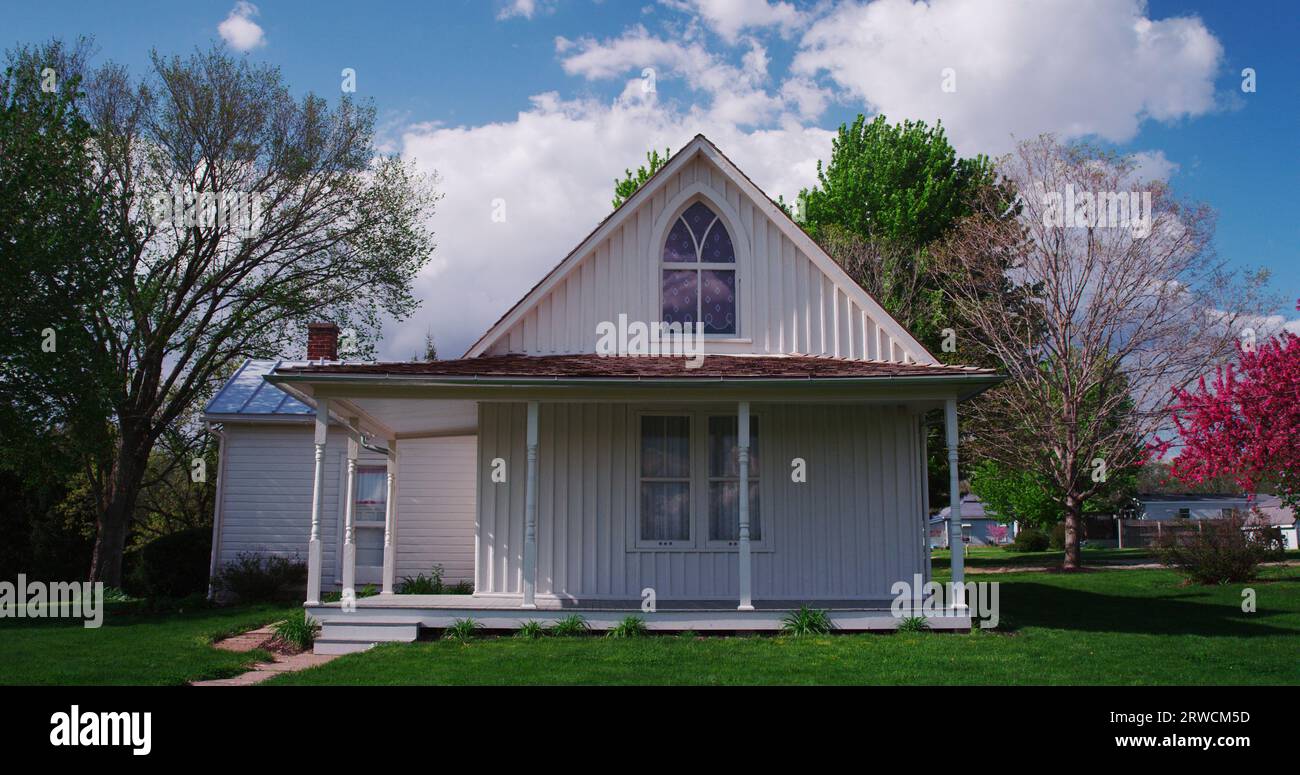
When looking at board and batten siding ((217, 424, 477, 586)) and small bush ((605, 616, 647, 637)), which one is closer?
small bush ((605, 616, 647, 637))

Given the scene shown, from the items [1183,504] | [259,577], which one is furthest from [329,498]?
[1183,504]

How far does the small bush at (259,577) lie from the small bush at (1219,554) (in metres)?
17.6

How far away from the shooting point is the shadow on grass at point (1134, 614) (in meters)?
12.4

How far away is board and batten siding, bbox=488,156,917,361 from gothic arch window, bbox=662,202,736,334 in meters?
0.15

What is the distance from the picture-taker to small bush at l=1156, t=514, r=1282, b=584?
1903cm

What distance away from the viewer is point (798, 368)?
A: 12594 mm

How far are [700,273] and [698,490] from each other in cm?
329

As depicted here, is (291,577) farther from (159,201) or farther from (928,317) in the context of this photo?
(928,317)

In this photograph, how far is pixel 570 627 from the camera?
Answer: 449 inches
